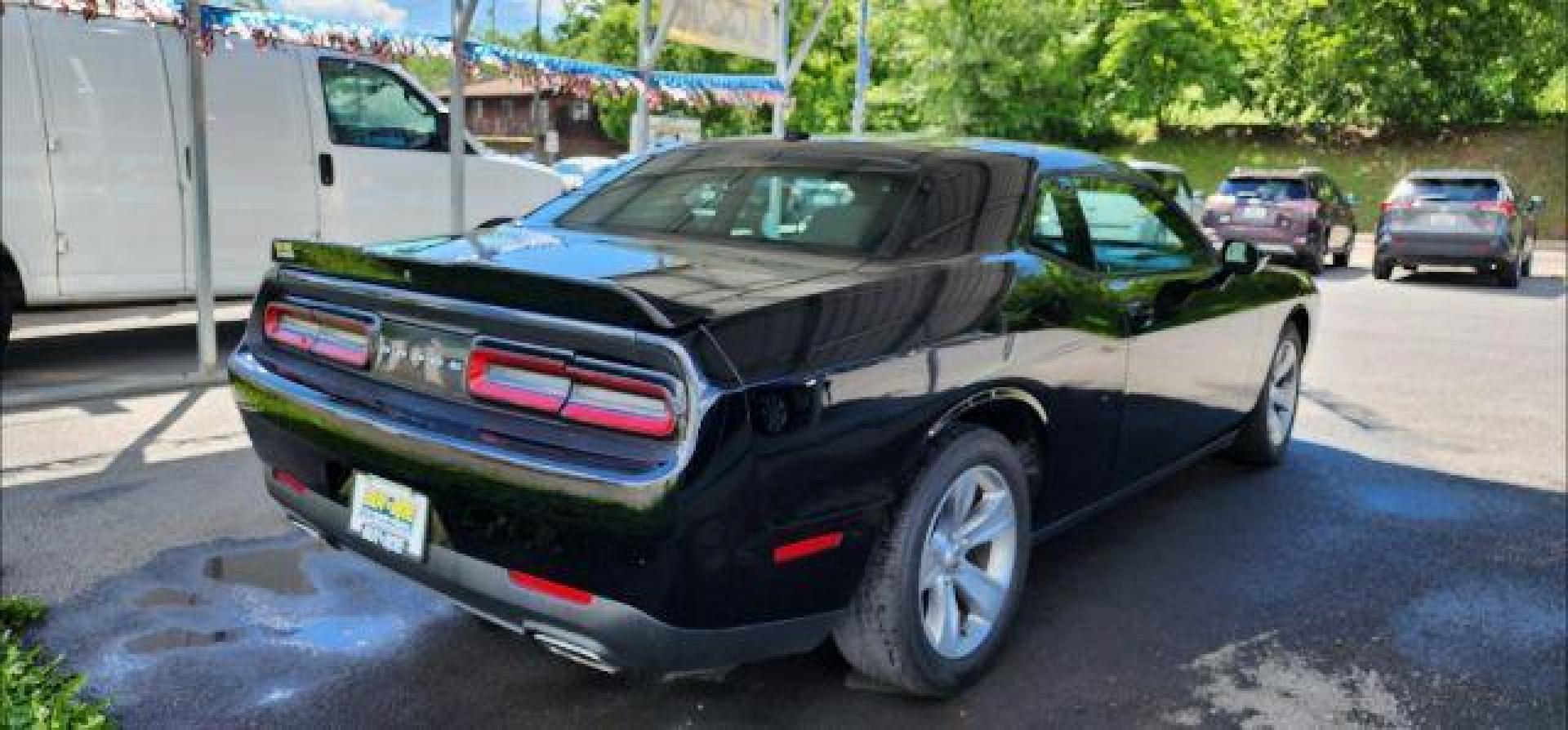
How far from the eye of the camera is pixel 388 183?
8.35m

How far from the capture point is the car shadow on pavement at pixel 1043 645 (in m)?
3.00

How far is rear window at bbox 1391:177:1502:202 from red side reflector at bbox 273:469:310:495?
Result: 53.6ft


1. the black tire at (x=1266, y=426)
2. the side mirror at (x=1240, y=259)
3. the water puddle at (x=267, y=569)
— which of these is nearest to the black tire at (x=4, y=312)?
the water puddle at (x=267, y=569)

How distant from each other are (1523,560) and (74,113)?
→ 7680 millimetres

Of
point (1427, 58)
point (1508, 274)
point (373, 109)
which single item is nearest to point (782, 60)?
point (373, 109)

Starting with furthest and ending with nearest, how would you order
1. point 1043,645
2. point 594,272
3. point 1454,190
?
point 1454,190, point 1043,645, point 594,272

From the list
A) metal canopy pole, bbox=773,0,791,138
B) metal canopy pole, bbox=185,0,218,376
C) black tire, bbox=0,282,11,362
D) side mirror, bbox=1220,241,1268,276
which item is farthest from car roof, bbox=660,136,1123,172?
metal canopy pole, bbox=773,0,791,138

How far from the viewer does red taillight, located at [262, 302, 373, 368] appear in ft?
9.50

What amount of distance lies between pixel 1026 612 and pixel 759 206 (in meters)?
1.55

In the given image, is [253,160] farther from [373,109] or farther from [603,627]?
[603,627]

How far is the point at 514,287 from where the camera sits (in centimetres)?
259

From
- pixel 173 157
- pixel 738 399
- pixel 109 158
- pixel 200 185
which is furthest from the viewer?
pixel 173 157

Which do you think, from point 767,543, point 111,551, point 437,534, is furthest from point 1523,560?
point 111,551

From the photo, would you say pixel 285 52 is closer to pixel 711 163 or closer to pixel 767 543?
pixel 711 163
